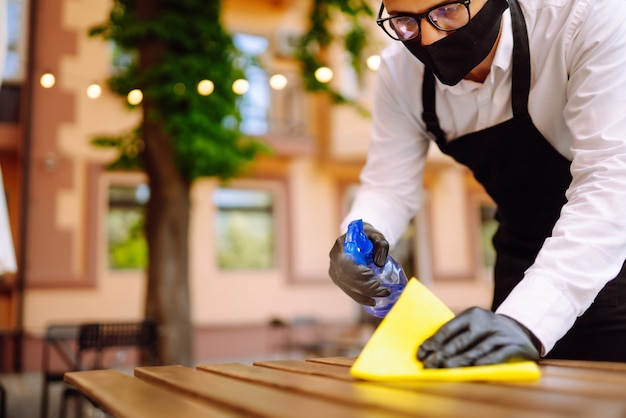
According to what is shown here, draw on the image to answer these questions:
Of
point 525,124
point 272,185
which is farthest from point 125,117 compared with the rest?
point 525,124

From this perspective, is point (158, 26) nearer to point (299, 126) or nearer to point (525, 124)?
point (525, 124)

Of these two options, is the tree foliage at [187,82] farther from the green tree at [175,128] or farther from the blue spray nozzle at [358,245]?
the blue spray nozzle at [358,245]

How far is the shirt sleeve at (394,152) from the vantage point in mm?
1746

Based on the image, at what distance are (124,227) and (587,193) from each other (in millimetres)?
9257

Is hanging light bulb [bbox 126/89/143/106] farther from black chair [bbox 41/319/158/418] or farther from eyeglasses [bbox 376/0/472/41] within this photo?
eyeglasses [bbox 376/0/472/41]

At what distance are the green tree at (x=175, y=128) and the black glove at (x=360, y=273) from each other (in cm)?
436

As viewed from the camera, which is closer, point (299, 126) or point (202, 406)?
point (202, 406)

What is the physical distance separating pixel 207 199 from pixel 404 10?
9.21 meters

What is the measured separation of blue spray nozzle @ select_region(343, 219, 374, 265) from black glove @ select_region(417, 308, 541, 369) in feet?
1.17

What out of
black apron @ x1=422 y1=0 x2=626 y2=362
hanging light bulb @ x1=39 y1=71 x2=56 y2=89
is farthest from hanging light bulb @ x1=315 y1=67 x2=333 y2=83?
black apron @ x1=422 y1=0 x2=626 y2=362

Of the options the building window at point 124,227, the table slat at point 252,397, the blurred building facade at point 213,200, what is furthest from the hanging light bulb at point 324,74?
the table slat at point 252,397

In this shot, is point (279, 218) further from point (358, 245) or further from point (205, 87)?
point (358, 245)

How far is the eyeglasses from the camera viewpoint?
4.42ft

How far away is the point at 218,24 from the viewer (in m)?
6.15
